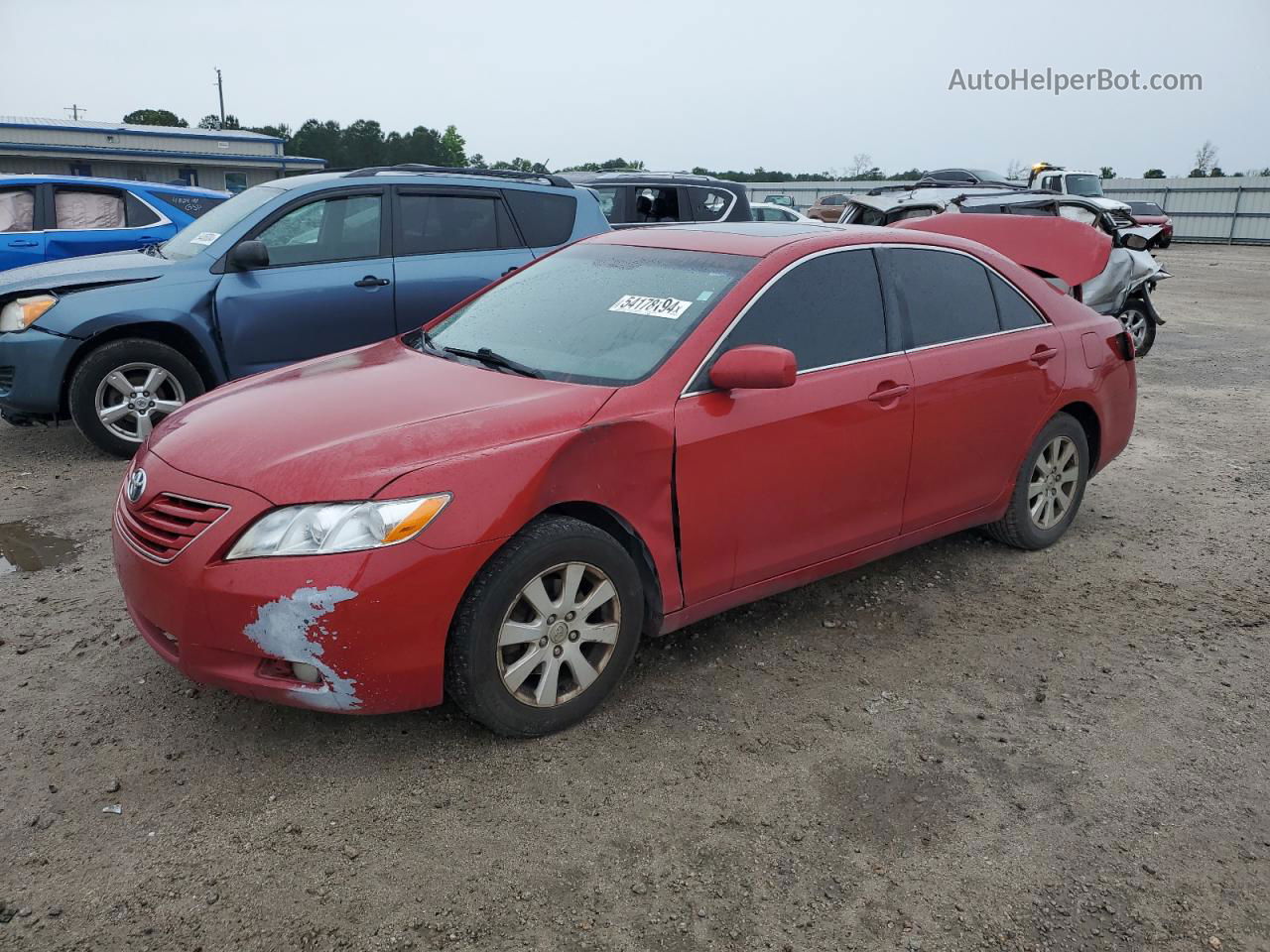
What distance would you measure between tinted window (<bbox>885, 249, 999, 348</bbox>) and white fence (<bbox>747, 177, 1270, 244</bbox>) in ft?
109

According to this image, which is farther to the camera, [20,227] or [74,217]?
[74,217]

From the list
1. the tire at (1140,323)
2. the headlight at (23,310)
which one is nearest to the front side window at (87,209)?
the headlight at (23,310)

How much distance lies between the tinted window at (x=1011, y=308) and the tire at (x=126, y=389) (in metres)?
4.78

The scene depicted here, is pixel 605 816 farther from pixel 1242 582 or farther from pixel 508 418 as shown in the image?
pixel 1242 582

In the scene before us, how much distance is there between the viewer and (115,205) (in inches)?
376

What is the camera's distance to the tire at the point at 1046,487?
15.5 feet

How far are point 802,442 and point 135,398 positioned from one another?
4.66 metres

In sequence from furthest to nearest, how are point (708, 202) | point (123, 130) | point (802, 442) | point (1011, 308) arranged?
1. point (123, 130)
2. point (708, 202)
3. point (1011, 308)
4. point (802, 442)

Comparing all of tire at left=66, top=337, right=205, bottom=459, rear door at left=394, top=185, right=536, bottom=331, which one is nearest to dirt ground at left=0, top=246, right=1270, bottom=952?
tire at left=66, top=337, right=205, bottom=459

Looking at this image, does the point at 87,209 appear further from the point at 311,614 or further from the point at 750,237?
the point at 311,614

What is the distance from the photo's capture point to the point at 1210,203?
36.0m

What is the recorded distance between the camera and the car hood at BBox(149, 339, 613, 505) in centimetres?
291

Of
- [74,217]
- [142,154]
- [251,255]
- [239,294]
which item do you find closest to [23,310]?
[239,294]

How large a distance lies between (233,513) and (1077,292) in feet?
20.9
